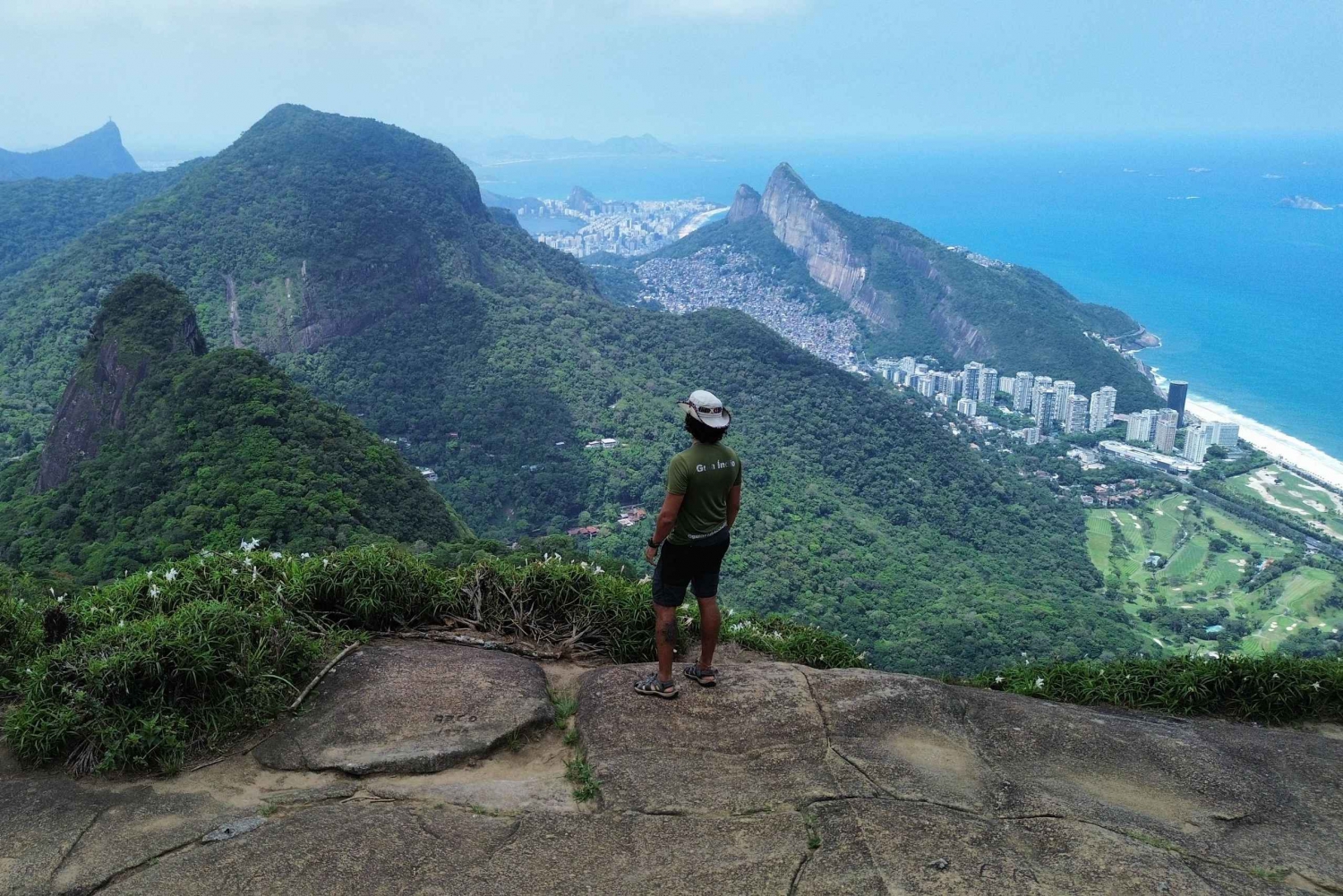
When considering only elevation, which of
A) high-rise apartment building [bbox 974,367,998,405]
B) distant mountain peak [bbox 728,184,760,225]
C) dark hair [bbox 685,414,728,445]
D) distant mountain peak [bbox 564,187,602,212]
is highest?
distant mountain peak [bbox 564,187,602,212]

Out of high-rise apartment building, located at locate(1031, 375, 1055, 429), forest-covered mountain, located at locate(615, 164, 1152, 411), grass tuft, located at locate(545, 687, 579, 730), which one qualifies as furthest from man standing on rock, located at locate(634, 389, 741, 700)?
forest-covered mountain, located at locate(615, 164, 1152, 411)

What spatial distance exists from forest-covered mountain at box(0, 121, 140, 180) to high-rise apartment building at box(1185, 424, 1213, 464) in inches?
4600

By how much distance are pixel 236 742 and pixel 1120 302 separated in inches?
4093

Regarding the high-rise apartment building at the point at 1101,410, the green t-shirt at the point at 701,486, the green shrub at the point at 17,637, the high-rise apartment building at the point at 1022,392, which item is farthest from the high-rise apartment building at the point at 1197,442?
the green shrub at the point at 17,637

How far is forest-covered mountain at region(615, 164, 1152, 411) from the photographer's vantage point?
218ft

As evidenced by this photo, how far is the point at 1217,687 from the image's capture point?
5680 millimetres

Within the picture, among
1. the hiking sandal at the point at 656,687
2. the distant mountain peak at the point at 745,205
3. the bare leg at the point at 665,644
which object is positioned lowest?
the hiking sandal at the point at 656,687

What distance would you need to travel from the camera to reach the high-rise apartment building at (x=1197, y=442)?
154ft

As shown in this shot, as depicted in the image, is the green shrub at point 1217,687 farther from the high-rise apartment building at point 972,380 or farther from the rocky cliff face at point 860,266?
the rocky cliff face at point 860,266

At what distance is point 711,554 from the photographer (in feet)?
→ 16.8

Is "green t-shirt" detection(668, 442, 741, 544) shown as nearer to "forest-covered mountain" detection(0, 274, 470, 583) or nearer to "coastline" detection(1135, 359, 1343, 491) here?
"forest-covered mountain" detection(0, 274, 470, 583)

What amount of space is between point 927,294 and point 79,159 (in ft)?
383

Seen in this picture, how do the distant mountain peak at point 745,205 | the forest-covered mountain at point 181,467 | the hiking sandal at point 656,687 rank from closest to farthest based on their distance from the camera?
the hiking sandal at point 656,687 < the forest-covered mountain at point 181,467 < the distant mountain peak at point 745,205

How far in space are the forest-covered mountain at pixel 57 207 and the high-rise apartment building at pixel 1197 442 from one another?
67821 mm
